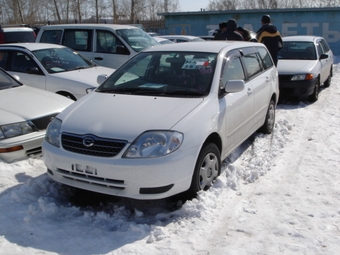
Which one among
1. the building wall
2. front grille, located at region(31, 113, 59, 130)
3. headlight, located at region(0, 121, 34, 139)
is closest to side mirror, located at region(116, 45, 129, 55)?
front grille, located at region(31, 113, 59, 130)

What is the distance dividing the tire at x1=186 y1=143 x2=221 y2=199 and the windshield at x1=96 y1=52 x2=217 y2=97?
680 millimetres

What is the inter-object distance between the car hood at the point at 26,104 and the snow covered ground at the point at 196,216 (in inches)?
24.2

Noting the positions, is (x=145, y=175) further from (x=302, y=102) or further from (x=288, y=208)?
(x=302, y=102)

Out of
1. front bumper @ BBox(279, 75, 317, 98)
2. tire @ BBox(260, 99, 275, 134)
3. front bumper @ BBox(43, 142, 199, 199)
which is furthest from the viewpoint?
front bumper @ BBox(279, 75, 317, 98)

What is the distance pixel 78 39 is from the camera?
32.7 feet

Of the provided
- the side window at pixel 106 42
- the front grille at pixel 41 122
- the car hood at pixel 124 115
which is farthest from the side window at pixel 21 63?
the car hood at pixel 124 115

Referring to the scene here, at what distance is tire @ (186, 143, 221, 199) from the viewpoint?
4035 millimetres

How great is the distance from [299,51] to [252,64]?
510 centimetres

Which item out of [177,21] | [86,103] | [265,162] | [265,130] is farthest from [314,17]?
[86,103]

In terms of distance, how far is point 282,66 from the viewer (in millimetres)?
9609

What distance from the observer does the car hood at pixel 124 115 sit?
383 cm

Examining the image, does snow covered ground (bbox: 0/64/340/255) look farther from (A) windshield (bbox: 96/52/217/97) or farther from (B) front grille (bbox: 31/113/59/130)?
(A) windshield (bbox: 96/52/217/97)

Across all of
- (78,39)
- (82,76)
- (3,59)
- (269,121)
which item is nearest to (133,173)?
(269,121)

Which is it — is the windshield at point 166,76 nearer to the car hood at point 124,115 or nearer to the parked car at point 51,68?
the car hood at point 124,115
